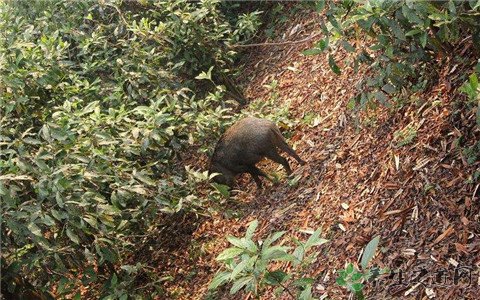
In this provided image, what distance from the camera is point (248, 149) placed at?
5.88 meters

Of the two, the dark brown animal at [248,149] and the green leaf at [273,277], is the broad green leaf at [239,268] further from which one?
the dark brown animal at [248,149]

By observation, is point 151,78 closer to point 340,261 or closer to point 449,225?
point 340,261

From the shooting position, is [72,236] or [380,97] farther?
[380,97]

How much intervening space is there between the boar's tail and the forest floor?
11cm

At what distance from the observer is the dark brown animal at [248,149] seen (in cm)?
577

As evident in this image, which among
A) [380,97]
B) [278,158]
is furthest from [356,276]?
[278,158]

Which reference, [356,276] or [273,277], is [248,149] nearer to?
[273,277]

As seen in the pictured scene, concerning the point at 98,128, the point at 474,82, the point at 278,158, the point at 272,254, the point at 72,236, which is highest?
the point at 474,82

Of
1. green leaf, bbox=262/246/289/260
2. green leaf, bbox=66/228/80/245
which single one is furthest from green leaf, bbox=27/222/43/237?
green leaf, bbox=262/246/289/260

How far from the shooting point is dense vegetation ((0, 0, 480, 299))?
4.08 metres

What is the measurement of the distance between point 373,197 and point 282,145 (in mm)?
1522

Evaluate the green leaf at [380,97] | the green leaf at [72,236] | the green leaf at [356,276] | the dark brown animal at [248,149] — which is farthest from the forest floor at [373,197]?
the green leaf at [72,236]

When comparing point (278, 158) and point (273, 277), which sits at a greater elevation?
point (273, 277)

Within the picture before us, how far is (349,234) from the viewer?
426cm
